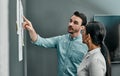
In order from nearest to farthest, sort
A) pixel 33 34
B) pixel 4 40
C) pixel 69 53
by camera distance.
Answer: pixel 4 40 → pixel 33 34 → pixel 69 53

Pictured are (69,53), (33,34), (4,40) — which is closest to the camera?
(4,40)

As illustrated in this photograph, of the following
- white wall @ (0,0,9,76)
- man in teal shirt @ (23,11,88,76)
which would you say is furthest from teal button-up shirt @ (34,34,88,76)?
white wall @ (0,0,9,76)

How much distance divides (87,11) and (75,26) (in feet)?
2.27

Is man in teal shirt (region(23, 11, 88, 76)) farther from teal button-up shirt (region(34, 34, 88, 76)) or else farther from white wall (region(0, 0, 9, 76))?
white wall (region(0, 0, 9, 76))

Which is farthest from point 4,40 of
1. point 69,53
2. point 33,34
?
point 69,53

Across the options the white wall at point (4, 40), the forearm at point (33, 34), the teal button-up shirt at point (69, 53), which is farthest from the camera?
the teal button-up shirt at point (69, 53)

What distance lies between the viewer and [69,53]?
96.5 inches

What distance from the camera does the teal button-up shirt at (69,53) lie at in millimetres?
2420

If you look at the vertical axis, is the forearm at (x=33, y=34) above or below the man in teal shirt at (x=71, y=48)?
above

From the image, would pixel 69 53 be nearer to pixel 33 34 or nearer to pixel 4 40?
pixel 33 34

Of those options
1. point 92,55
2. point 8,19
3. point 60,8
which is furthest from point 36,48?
point 8,19

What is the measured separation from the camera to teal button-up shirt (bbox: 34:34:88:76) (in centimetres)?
242

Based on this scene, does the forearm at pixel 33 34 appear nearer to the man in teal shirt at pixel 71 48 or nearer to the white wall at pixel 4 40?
the man in teal shirt at pixel 71 48

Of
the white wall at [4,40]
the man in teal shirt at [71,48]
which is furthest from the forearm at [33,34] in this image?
the white wall at [4,40]
